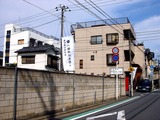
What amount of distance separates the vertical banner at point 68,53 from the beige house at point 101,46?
13.5m

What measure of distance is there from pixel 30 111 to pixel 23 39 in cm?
4534

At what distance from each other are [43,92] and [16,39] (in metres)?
46.4

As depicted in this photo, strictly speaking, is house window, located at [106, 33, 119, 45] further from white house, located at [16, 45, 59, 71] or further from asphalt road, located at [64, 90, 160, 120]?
asphalt road, located at [64, 90, 160, 120]

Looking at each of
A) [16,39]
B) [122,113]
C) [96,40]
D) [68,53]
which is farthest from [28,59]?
[122,113]

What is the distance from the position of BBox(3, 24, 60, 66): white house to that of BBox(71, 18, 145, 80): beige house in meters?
15.7

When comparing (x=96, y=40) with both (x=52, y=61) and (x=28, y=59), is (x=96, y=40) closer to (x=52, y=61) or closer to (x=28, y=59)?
(x=52, y=61)

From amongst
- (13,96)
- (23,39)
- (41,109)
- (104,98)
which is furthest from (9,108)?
(23,39)

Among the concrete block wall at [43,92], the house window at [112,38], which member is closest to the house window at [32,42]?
the house window at [112,38]

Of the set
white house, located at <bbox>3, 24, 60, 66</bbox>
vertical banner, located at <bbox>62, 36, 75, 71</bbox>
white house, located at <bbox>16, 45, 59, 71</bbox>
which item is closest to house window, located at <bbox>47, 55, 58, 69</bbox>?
white house, located at <bbox>16, 45, 59, 71</bbox>

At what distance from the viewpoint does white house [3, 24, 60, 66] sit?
175 ft

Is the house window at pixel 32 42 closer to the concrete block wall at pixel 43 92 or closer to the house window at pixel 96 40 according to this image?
the house window at pixel 96 40

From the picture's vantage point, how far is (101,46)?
131 feet

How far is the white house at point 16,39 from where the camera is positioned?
5330 centimetres

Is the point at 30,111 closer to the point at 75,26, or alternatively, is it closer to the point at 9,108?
the point at 9,108
